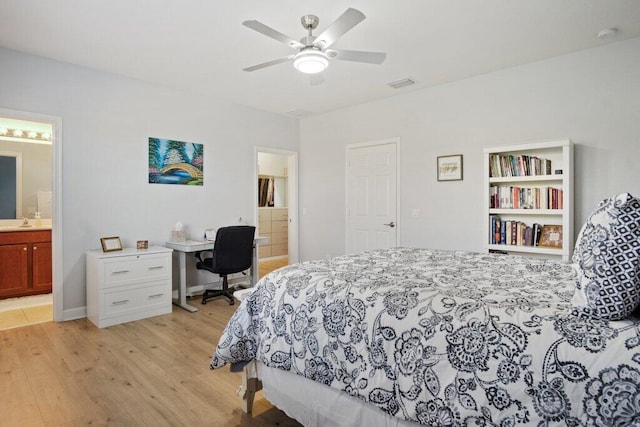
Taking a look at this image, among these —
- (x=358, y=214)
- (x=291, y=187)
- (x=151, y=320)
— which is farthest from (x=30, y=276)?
(x=358, y=214)

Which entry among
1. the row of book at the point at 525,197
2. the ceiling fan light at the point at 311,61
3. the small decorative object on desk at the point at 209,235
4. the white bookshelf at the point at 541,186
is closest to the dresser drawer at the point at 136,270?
the small decorative object on desk at the point at 209,235

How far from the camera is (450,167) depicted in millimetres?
4289

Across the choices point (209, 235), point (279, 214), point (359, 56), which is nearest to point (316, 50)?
point (359, 56)

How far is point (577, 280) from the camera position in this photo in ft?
4.26

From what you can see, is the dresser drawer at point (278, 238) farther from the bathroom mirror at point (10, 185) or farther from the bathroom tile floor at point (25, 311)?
the bathroom mirror at point (10, 185)

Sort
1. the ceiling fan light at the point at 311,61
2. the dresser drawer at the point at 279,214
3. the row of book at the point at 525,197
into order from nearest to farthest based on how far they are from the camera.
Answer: the ceiling fan light at the point at 311,61 → the row of book at the point at 525,197 → the dresser drawer at the point at 279,214

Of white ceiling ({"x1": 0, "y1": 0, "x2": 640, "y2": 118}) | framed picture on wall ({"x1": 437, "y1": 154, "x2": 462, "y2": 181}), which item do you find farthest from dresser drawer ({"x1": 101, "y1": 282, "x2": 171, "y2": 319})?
framed picture on wall ({"x1": 437, "y1": 154, "x2": 462, "y2": 181})

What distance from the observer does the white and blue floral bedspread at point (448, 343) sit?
1.05 metres

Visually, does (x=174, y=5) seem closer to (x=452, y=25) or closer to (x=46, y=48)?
(x=46, y=48)

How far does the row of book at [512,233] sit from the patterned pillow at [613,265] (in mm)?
2539

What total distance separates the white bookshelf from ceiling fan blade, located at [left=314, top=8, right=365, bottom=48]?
7.03 ft

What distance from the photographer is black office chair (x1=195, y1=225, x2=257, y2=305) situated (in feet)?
13.2

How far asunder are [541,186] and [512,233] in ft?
1.79

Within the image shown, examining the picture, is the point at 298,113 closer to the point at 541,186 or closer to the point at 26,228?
the point at 541,186
